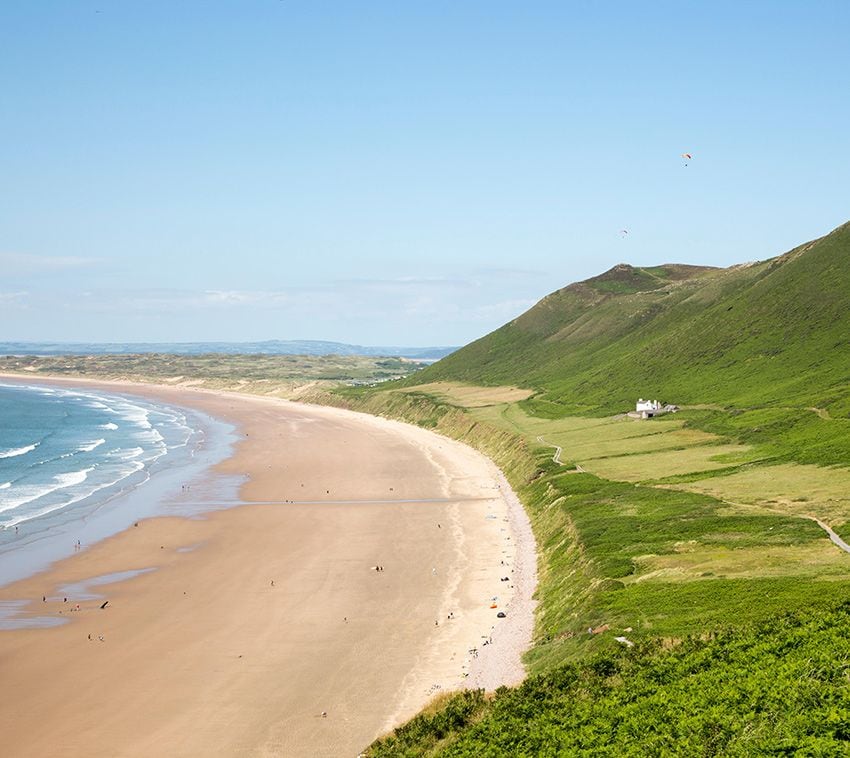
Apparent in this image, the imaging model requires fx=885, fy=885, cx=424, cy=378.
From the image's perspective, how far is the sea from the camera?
77.2 metres

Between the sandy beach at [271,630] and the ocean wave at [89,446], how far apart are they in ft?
170

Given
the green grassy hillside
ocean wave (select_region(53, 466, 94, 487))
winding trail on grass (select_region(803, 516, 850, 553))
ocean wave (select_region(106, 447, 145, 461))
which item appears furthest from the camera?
the green grassy hillside

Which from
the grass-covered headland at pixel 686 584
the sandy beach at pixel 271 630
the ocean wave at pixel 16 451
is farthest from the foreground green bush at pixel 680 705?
the ocean wave at pixel 16 451

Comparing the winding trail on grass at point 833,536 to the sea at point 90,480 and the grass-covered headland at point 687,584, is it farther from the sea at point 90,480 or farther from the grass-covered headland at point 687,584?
the sea at point 90,480

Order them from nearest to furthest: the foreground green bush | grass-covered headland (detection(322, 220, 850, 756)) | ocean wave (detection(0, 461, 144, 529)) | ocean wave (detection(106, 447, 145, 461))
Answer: the foreground green bush → grass-covered headland (detection(322, 220, 850, 756)) → ocean wave (detection(0, 461, 144, 529)) → ocean wave (detection(106, 447, 145, 461))

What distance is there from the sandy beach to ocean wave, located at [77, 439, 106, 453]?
2044 inches

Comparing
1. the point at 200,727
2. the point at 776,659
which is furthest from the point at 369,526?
the point at 776,659

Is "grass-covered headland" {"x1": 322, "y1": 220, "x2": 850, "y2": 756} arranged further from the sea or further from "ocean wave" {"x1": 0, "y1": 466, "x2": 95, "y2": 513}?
"ocean wave" {"x1": 0, "y1": 466, "x2": 95, "y2": 513}

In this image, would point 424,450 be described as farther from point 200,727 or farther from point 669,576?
point 200,727

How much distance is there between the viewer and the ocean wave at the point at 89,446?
135 meters

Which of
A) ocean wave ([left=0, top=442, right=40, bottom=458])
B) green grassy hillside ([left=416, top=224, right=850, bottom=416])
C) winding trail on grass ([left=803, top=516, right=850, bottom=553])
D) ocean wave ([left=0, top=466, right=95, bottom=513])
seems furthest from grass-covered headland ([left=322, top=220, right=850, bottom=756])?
ocean wave ([left=0, top=442, right=40, bottom=458])

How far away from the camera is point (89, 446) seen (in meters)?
140

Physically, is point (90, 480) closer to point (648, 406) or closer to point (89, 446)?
point (89, 446)

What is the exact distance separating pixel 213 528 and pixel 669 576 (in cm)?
4705
